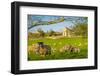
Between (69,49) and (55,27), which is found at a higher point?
(55,27)

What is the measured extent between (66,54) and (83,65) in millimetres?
111

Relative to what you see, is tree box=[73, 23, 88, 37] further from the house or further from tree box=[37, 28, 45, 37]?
tree box=[37, 28, 45, 37]

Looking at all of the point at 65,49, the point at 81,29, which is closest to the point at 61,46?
the point at 65,49

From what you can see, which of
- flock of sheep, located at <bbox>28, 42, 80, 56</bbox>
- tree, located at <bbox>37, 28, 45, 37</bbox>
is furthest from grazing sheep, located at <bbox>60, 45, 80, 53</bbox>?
tree, located at <bbox>37, 28, 45, 37</bbox>

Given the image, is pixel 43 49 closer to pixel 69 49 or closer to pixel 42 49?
pixel 42 49

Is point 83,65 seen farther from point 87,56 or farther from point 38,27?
point 38,27

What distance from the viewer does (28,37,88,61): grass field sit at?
46.8 inches

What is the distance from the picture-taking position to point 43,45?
1206mm

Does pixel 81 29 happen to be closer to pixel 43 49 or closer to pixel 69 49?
pixel 69 49

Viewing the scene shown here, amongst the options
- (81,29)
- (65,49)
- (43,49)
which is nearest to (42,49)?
(43,49)

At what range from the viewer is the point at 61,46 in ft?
4.09

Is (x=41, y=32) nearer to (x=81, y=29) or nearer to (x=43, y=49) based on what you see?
(x=43, y=49)

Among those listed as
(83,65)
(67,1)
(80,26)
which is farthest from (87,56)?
(67,1)

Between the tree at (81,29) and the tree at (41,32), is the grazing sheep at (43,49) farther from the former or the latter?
the tree at (81,29)
